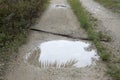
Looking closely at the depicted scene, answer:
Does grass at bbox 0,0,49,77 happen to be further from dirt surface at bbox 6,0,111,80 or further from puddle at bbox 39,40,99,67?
puddle at bbox 39,40,99,67

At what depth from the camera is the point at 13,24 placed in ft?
22.2

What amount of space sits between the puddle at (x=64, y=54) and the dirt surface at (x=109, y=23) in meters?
0.56

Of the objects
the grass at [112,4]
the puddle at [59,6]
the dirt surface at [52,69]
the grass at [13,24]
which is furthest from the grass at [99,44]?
the grass at [13,24]

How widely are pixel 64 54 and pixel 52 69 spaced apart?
0.95 metres

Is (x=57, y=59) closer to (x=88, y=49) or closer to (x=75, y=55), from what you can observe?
(x=75, y=55)

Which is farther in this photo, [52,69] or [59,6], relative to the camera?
[59,6]

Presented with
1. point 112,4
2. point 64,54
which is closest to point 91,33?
point 64,54

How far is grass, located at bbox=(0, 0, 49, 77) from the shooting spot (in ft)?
17.9

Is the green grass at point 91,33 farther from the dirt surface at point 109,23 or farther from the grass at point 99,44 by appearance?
the dirt surface at point 109,23

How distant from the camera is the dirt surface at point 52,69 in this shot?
15.1ft

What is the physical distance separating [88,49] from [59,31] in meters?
1.63

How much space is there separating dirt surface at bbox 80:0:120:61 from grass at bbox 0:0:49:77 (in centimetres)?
237

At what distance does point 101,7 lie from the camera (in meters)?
10.8

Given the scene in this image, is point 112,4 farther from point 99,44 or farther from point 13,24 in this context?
point 13,24
